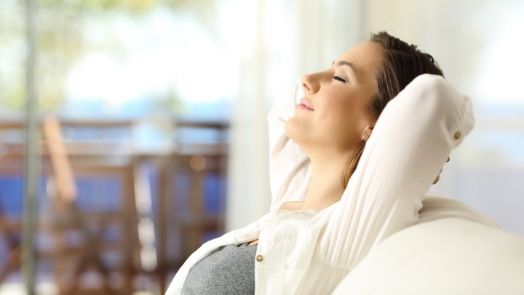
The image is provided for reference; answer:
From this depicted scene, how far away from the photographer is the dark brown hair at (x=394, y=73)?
1.29 m

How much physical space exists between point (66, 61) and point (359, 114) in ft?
7.96

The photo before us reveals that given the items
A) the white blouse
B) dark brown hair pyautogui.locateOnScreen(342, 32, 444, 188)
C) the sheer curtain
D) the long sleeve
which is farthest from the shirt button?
the sheer curtain

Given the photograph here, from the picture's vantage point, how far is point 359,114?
4.30ft

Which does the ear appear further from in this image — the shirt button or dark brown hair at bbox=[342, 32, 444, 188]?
the shirt button

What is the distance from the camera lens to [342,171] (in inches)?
51.7

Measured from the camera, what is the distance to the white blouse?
995mm

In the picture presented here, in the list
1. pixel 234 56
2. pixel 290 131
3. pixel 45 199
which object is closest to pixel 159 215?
pixel 45 199

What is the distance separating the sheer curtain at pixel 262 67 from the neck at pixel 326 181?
6.72 ft

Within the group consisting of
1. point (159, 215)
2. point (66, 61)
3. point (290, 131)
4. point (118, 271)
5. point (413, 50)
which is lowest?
point (118, 271)

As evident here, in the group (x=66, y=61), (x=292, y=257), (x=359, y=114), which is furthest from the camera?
(x=66, y=61)

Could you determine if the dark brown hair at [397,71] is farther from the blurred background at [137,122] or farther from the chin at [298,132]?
the blurred background at [137,122]

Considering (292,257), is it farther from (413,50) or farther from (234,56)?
(234,56)

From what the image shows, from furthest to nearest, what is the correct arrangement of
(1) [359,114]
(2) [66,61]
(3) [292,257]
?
1. (2) [66,61]
2. (1) [359,114]
3. (3) [292,257]

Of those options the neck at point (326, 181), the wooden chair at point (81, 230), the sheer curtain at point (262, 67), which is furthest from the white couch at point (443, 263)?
the wooden chair at point (81, 230)
